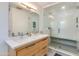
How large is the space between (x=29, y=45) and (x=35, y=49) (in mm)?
105

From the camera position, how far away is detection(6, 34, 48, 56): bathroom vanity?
2.75 feet

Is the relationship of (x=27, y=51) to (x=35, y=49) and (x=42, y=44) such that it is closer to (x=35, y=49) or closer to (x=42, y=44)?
(x=35, y=49)

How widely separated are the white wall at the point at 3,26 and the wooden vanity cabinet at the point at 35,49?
0.26 m

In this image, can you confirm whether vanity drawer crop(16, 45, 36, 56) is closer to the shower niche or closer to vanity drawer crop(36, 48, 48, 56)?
vanity drawer crop(36, 48, 48, 56)

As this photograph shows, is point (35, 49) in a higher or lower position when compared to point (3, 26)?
lower

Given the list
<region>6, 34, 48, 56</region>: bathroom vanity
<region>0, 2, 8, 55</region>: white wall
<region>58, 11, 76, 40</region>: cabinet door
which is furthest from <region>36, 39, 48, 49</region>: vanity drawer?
<region>0, 2, 8, 55</region>: white wall

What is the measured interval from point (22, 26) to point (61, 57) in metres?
0.62

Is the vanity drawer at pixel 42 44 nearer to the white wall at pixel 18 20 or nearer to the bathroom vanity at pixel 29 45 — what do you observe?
the bathroom vanity at pixel 29 45

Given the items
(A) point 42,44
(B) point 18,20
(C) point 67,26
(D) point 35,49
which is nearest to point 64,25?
(C) point 67,26

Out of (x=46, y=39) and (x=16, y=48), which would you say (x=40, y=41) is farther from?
(x=16, y=48)

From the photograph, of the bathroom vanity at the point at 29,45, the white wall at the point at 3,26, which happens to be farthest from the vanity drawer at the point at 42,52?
the white wall at the point at 3,26

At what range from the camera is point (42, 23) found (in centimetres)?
105

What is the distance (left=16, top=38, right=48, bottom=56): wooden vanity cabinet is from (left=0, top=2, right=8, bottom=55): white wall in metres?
0.26

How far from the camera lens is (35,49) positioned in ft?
3.15
